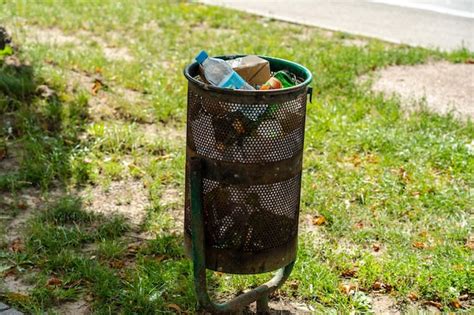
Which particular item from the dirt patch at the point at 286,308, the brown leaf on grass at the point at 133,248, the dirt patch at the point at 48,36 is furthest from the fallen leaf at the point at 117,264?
the dirt patch at the point at 48,36

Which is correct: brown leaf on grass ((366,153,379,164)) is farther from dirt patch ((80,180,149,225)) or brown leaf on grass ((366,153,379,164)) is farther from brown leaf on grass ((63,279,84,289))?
brown leaf on grass ((63,279,84,289))

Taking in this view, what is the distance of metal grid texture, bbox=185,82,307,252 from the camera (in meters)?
3.49

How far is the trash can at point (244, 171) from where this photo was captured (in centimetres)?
349

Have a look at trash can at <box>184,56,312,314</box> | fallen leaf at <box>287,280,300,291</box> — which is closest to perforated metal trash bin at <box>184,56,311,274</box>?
trash can at <box>184,56,312,314</box>

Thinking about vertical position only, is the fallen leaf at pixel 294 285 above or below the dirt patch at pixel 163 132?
below

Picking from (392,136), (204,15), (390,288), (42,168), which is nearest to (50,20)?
(204,15)

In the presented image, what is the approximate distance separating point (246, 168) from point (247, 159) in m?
0.04

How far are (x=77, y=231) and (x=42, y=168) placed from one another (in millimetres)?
941

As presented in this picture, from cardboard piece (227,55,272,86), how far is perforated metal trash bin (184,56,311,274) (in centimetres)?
24

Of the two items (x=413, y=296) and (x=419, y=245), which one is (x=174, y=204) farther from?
(x=413, y=296)

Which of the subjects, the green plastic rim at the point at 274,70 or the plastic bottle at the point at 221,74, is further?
the plastic bottle at the point at 221,74

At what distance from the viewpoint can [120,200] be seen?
5.36m

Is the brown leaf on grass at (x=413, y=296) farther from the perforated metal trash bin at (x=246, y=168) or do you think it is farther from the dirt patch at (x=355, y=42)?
the dirt patch at (x=355, y=42)

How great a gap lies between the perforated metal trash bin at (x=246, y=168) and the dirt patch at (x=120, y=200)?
1454 mm
